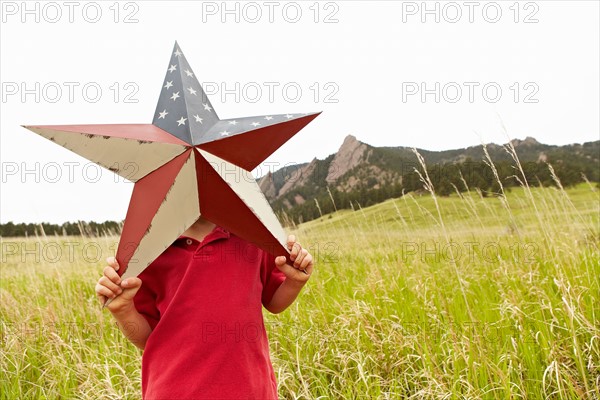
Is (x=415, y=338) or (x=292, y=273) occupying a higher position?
(x=292, y=273)

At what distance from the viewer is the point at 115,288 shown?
1384mm

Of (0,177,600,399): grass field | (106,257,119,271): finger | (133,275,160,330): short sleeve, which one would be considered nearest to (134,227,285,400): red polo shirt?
(133,275,160,330): short sleeve

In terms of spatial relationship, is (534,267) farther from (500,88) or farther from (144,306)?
(144,306)

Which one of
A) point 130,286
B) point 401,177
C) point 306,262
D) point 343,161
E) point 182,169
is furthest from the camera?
point 343,161

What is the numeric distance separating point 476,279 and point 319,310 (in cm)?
141

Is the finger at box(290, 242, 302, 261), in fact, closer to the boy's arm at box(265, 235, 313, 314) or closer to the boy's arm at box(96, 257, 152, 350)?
the boy's arm at box(265, 235, 313, 314)

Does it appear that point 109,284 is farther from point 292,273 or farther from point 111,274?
point 292,273

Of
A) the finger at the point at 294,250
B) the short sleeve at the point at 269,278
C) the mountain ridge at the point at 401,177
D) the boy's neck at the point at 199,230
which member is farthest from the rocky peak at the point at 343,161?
the finger at the point at 294,250

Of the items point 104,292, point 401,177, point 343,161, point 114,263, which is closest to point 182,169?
point 114,263

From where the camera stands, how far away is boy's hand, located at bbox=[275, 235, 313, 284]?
1443mm

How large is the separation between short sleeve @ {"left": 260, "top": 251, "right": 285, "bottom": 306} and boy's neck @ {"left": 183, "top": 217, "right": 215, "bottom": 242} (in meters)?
0.24

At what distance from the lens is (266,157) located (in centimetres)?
146

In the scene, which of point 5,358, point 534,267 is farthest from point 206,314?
point 534,267

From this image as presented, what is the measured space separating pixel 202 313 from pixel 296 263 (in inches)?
13.5
